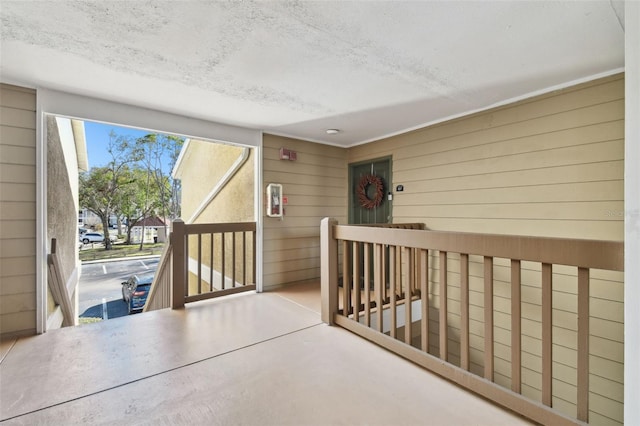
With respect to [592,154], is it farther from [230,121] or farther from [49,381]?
[49,381]

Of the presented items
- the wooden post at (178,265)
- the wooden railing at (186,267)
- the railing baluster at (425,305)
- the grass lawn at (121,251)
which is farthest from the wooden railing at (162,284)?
the railing baluster at (425,305)

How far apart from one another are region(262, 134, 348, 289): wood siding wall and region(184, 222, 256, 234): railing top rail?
0.27 m

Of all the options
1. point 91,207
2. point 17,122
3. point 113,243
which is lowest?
point 113,243

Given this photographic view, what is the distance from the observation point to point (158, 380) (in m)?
1.87

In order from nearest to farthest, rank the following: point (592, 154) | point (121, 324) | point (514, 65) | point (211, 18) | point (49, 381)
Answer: point (211, 18) → point (49, 381) → point (514, 65) → point (592, 154) → point (121, 324)

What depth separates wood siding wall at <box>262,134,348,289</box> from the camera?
407 cm

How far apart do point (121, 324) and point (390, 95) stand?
11.2 ft

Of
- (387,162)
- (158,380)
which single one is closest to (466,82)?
(387,162)

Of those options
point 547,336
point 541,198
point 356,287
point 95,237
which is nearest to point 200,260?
point 356,287

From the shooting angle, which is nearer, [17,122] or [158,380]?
[158,380]

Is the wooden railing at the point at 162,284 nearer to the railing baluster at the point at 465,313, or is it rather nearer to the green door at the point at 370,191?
the green door at the point at 370,191

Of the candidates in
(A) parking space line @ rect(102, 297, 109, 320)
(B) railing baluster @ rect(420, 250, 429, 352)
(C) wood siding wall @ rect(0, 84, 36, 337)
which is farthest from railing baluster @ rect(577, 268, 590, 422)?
(A) parking space line @ rect(102, 297, 109, 320)

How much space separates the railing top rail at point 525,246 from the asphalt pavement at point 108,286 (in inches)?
167

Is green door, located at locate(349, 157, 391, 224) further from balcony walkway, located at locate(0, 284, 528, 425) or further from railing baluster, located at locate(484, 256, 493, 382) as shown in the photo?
railing baluster, located at locate(484, 256, 493, 382)
